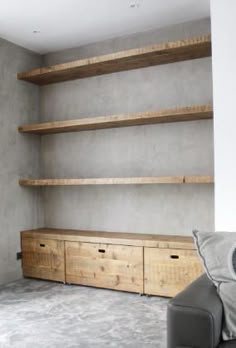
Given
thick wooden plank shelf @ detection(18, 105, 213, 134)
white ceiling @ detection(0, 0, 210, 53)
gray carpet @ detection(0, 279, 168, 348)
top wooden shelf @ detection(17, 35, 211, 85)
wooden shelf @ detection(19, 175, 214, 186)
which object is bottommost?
gray carpet @ detection(0, 279, 168, 348)

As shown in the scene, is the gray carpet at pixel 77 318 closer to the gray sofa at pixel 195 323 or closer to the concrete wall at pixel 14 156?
the concrete wall at pixel 14 156

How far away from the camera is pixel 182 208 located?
3.67 m

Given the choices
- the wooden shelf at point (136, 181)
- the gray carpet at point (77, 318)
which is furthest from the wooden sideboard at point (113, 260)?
the wooden shelf at point (136, 181)

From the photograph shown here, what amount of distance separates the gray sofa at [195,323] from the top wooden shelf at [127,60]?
7.69 feet

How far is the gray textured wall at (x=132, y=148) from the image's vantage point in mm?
3613

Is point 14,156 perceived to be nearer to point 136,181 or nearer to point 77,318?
point 136,181

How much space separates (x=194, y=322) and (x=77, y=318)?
5.21 feet

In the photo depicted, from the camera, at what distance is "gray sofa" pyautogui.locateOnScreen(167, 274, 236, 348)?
5.10 ft

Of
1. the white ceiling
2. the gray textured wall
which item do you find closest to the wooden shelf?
the gray textured wall

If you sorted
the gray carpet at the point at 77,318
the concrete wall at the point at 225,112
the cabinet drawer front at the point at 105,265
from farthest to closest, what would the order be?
the cabinet drawer front at the point at 105,265 → the concrete wall at the point at 225,112 → the gray carpet at the point at 77,318

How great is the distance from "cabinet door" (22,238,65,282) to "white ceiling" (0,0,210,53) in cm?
225

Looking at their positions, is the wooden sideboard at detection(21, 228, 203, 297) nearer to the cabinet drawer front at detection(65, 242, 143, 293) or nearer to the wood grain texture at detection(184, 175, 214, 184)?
the cabinet drawer front at detection(65, 242, 143, 293)

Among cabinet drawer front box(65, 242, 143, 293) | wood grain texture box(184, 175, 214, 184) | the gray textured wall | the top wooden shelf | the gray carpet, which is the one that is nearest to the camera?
the gray carpet

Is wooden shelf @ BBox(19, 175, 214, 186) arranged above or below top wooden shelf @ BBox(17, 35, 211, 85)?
below
